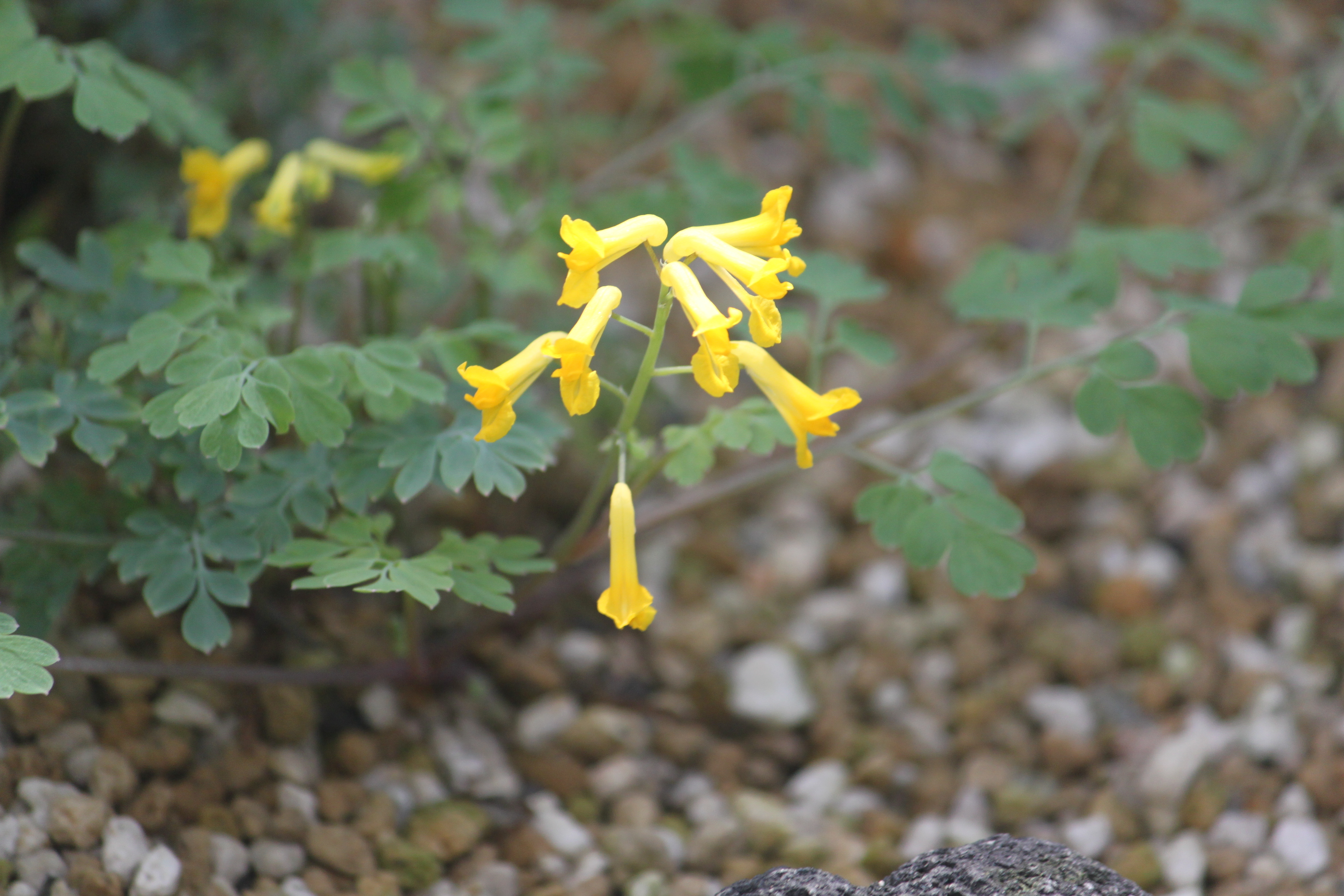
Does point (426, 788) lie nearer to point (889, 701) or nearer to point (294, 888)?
point (294, 888)

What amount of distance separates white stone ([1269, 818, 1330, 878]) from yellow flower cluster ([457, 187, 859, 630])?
4.13 ft

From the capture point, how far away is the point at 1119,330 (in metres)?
2.96

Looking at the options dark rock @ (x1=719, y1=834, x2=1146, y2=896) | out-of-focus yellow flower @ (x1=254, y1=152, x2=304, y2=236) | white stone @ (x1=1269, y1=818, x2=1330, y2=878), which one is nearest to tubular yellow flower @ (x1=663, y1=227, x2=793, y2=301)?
dark rock @ (x1=719, y1=834, x2=1146, y2=896)

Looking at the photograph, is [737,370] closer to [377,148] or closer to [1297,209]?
[377,148]

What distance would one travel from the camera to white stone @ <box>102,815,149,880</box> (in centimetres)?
156

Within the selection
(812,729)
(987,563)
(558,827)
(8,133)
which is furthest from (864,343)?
(8,133)

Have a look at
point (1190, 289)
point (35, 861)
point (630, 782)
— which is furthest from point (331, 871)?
point (1190, 289)

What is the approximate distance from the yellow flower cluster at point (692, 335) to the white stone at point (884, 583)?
3.74 feet

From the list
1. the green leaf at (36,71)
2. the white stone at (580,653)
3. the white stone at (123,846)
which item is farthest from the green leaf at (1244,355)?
the green leaf at (36,71)

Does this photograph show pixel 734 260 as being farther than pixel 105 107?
No

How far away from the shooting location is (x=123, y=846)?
1.58 metres

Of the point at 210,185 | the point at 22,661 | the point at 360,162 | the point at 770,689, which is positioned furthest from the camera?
the point at 770,689

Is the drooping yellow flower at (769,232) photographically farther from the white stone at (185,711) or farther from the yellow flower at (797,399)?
the white stone at (185,711)

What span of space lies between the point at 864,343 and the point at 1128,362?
494 mm
